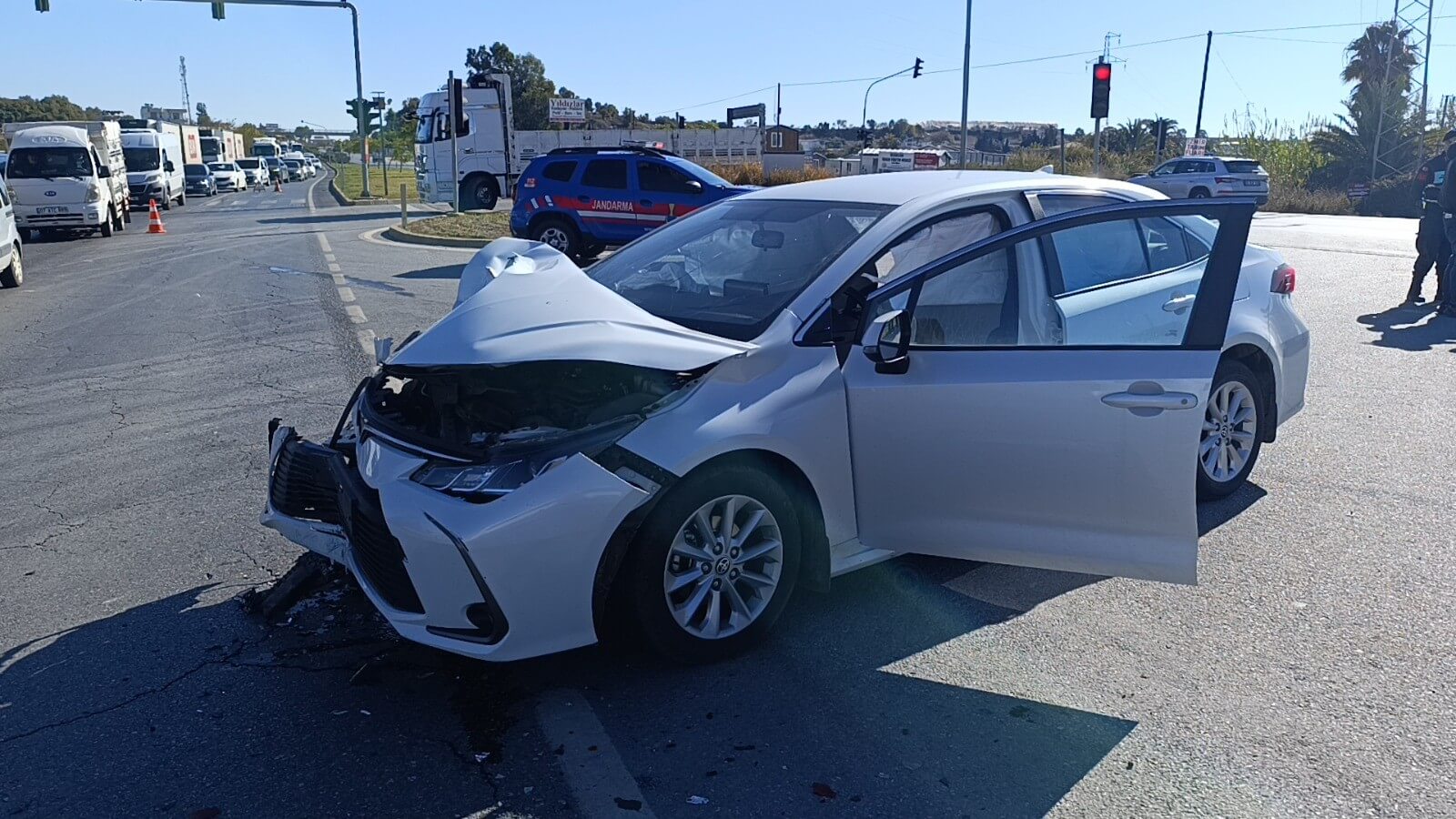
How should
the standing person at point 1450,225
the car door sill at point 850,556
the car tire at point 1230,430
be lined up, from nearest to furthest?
1. the car door sill at point 850,556
2. the car tire at point 1230,430
3. the standing person at point 1450,225

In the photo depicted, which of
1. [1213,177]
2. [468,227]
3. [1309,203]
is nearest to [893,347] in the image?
[468,227]

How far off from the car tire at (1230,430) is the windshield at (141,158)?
39726 millimetres

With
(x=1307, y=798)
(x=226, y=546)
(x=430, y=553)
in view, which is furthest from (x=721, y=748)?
(x=226, y=546)

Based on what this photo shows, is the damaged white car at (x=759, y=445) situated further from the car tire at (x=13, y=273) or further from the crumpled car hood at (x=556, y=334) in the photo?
the car tire at (x=13, y=273)

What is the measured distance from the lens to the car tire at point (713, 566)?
3.68 m

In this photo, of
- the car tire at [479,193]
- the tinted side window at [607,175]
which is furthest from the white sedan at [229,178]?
the tinted side window at [607,175]

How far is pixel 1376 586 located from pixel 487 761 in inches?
140

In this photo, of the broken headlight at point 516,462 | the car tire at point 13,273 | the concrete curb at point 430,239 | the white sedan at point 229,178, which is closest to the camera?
the broken headlight at point 516,462

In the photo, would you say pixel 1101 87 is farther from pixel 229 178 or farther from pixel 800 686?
pixel 229 178

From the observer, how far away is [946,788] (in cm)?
322

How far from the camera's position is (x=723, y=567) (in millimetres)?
3879

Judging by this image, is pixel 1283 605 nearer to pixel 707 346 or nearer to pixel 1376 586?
pixel 1376 586

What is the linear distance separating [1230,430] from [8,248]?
49.1ft

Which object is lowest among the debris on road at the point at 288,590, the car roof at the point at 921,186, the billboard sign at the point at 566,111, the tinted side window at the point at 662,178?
the debris on road at the point at 288,590
